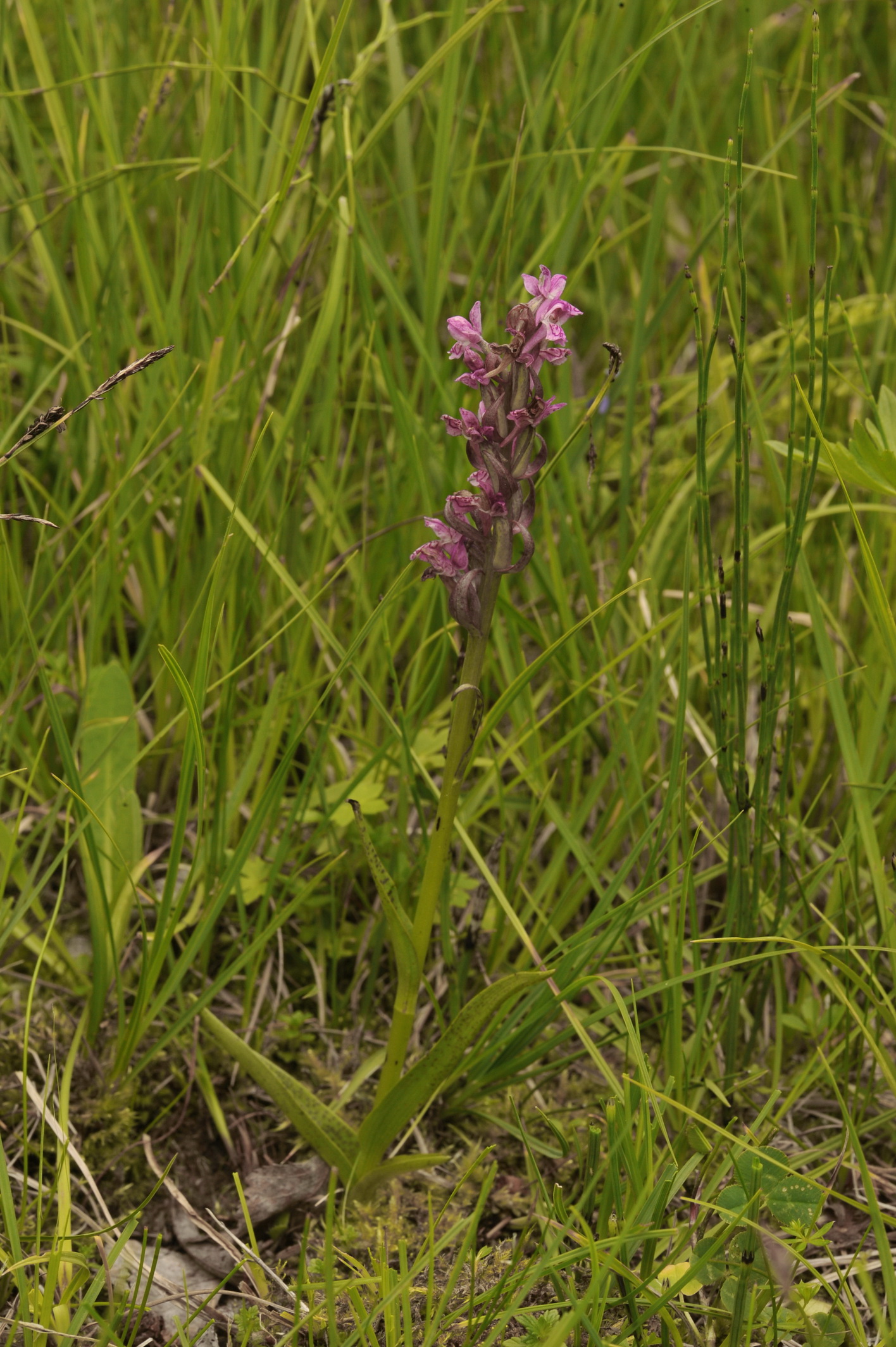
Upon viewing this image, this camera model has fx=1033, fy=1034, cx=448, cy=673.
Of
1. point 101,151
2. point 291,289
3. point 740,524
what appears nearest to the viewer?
point 740,524

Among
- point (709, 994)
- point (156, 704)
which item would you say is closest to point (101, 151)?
point (156, 704)

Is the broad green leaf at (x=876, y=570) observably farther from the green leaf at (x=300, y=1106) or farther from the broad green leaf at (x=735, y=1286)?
the green leaf at (x=300, y=1106)

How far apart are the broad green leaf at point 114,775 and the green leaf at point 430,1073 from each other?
500 mm

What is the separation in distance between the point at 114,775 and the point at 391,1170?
732 millimetres

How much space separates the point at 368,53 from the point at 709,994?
1611 millimetres

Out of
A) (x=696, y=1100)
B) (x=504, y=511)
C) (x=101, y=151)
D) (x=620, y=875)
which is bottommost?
(x=696, y=1100)

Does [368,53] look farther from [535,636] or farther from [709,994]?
[709,994]

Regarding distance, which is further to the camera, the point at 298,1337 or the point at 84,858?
the point at 84,858

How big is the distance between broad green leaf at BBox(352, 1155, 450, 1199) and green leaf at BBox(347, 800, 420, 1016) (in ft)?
0.59

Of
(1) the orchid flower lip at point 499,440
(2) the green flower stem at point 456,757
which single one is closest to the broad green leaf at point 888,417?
(1) the orchid flower lip at point 499,440

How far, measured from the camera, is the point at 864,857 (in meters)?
1.73

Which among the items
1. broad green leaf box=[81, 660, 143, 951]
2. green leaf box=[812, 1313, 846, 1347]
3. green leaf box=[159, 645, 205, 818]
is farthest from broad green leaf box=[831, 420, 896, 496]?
broad green leaf box=[81, 660, 143, 951]

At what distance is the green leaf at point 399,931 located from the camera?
1.20m

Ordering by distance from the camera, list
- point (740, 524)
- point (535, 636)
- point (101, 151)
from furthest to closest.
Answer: point (101, 151) → point (535, 636) → point (740, 524)
